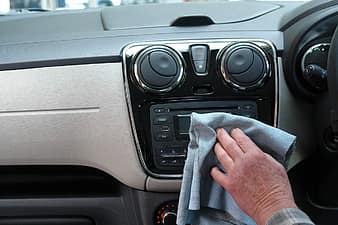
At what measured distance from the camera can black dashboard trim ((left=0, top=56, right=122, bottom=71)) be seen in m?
1.45

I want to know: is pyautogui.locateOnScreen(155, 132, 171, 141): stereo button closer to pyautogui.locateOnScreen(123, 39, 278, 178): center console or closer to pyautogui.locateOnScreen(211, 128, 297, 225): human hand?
pyautogui.locateOnScreen(123, 39, 278, 178): center console

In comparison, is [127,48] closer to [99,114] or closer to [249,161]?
[99,114]

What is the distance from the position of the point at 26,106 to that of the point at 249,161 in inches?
22.7

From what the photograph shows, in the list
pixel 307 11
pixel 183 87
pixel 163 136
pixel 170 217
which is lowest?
pixel 170 217

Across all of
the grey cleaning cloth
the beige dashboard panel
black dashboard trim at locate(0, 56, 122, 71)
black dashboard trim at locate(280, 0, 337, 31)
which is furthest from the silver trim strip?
black dashboard trim at locate(280, 0, 337, 31)

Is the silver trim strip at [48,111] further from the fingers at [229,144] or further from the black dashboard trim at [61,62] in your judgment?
the fingers at [229,144]

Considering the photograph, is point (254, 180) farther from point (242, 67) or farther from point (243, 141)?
point (242, 67)

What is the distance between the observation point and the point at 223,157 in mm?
1216

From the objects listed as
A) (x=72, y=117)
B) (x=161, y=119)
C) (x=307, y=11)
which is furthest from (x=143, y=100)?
(x=307, y=11)

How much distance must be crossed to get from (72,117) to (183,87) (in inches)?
10.6

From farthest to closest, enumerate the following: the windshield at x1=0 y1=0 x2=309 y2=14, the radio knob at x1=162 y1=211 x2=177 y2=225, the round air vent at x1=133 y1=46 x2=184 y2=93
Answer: the windshield at x1=0 y1=0 x2=309 y2=14
the radio knob at x1=162 y1=211 x2=177 y2=225
the round air vent at x1=133 y1=46 x2=184 y2=93

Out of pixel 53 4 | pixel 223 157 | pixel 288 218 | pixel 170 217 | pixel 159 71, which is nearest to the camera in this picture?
pixel 288 218

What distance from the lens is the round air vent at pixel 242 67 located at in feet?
4.71

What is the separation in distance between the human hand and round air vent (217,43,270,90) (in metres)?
0.24
